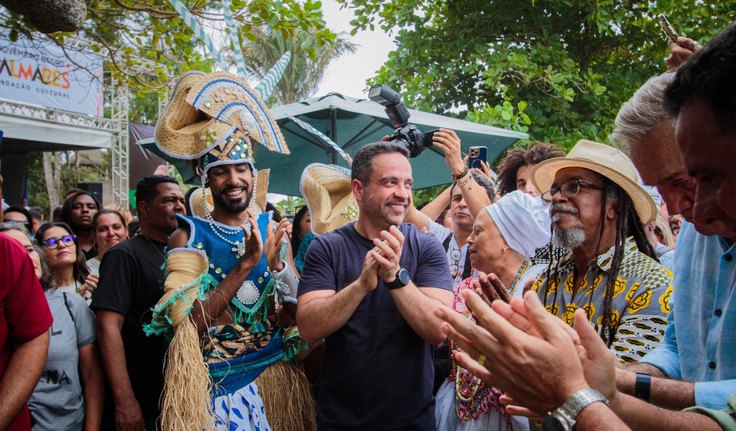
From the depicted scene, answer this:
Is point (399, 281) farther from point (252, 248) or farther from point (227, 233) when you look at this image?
point (227, 233)

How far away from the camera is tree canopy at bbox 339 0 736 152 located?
708 centimetres

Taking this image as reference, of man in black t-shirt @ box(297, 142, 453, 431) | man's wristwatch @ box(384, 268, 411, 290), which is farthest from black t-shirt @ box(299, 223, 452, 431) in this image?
man's wristwatch @ box(384, 268, 411, 290)

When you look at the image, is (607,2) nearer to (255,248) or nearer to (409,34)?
(409,34)

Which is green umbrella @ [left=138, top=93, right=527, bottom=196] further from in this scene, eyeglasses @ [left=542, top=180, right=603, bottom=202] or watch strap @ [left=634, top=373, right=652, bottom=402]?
watch strap @ [left=634, top=373, right=652, bottom=402]

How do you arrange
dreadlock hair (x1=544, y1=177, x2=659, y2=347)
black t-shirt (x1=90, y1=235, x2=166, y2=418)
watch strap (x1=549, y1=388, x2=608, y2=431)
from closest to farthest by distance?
watch strap (x1=549, y1=388, x2=608, y2=431) < dreadlock hair (x1=544, y1=177, x2=659, y2=347) < black t-shirt (x1=90, y1=235, x2=166, y2=418)

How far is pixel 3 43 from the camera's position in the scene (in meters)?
12.3

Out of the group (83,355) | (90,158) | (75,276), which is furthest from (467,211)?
(90,158)

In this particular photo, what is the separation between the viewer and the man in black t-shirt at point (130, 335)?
310 centimetres

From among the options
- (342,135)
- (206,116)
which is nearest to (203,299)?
(206,116)

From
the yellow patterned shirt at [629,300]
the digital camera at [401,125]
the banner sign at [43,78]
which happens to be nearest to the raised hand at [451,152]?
the digital camera at [401,125]

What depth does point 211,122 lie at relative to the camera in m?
3.22

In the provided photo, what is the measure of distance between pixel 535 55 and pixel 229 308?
5564mm

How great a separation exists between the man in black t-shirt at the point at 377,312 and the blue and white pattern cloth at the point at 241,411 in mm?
426

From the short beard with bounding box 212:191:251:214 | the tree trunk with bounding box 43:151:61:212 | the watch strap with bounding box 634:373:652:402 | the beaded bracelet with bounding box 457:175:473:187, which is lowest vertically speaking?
the watch strap with bounding box 634:373:652:402
